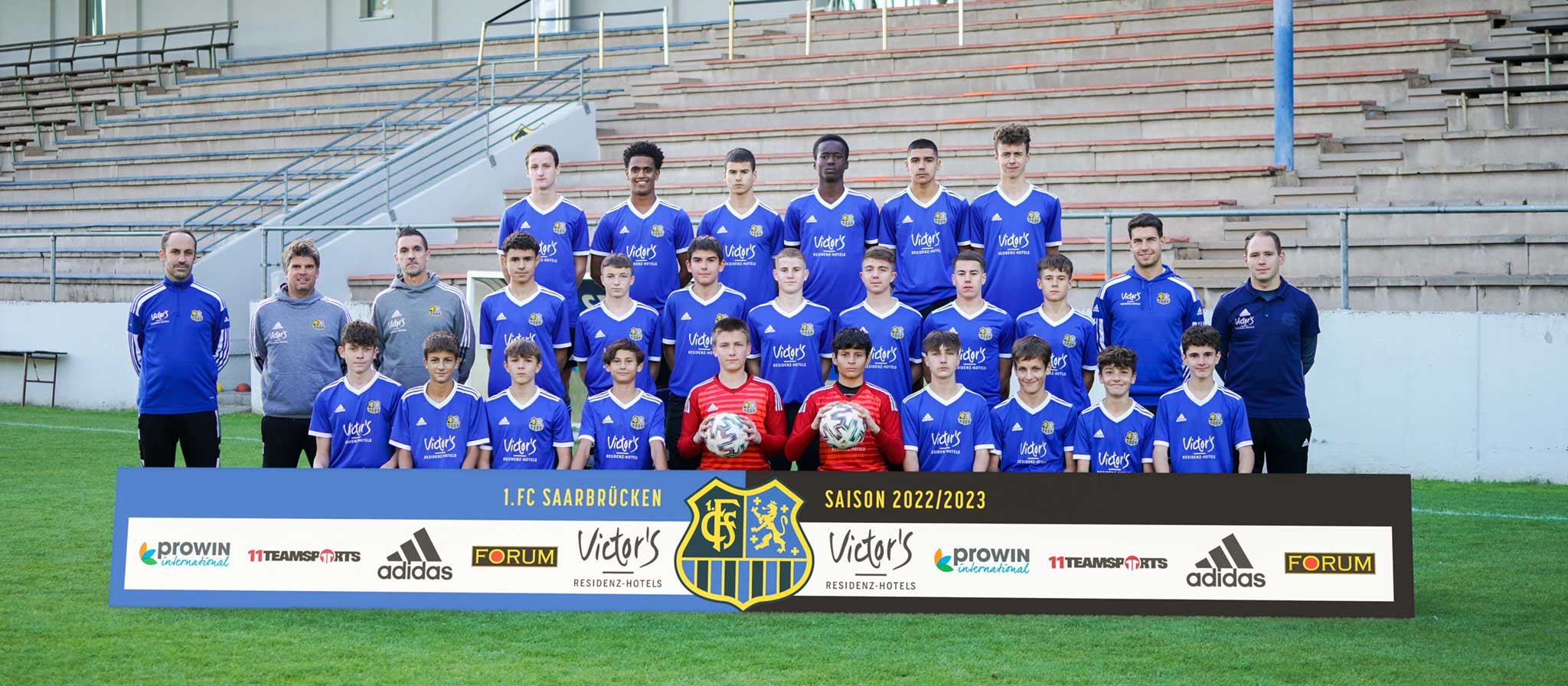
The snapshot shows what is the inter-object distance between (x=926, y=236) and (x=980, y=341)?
0.77 metres

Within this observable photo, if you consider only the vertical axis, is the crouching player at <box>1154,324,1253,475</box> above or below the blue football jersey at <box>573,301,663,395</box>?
below

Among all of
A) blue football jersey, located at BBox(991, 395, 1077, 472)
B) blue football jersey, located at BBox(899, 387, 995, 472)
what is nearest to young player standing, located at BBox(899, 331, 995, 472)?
blue football jersey, located at BBox(899, 387, 995, 472)

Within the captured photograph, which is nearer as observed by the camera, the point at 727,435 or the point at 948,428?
the point at 727,435

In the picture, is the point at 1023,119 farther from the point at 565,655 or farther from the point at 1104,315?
the point at 565,655

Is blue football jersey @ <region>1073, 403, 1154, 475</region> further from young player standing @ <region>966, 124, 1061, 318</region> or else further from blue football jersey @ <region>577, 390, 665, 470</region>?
blue football jersey @ <region>577, 390, 665, 470</region>

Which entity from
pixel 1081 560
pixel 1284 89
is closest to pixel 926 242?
pixel 1081 560

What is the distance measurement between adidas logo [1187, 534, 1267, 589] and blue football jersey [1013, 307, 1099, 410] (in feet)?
4.96

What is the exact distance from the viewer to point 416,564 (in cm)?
564

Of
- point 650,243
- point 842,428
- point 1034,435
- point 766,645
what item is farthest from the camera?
point 650,243

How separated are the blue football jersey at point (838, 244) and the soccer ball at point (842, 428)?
1.53m

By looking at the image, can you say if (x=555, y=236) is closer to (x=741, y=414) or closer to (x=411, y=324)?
(x=411, y=324)

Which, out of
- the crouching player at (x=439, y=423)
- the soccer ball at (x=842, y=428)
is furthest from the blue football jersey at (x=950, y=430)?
the crouching player at (x=439, y=423)

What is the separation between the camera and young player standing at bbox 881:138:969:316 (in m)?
7.43

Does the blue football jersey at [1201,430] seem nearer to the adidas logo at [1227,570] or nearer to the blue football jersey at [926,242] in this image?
the adidas logo at [1227,570]
